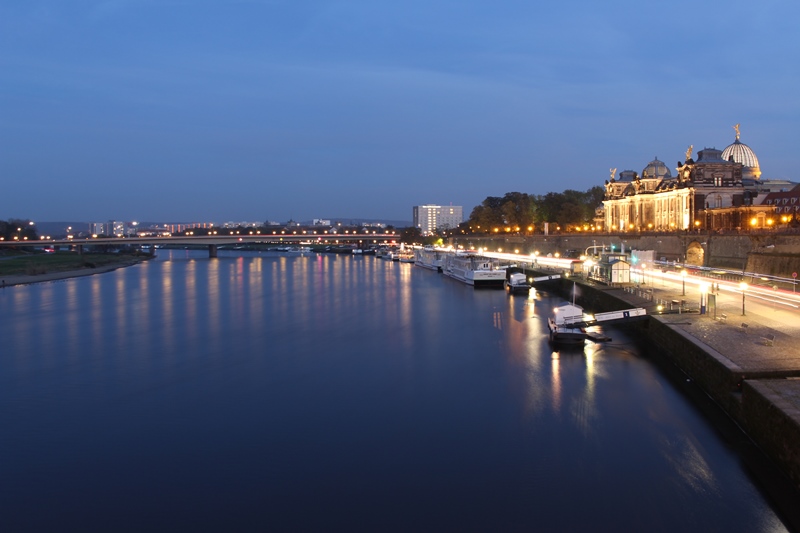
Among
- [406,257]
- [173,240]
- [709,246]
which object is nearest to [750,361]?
[709,246]

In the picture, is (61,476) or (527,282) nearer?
(61,476)

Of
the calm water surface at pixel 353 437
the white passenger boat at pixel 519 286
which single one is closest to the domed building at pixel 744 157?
the white passenger boat at pixel 519 286

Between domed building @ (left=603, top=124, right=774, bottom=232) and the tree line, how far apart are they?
A: 1154 centimetres

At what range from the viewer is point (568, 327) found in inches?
858

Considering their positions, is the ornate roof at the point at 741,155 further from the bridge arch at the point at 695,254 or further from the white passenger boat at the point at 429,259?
the white passenger boat at the point at 429,259

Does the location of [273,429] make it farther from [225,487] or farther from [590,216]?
[590,216]

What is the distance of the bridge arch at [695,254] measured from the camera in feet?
142

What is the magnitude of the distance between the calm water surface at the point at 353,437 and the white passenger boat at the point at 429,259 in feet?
127

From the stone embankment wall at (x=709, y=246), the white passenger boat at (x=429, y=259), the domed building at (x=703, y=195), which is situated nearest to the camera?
the stone embankment wall at (x=709, y=246)

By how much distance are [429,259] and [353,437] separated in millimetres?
55540

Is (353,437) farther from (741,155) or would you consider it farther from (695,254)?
(741,155)

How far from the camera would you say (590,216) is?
282ft

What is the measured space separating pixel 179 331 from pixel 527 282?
24101 mm

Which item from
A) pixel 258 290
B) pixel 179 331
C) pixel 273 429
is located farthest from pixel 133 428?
pixel 258 290
